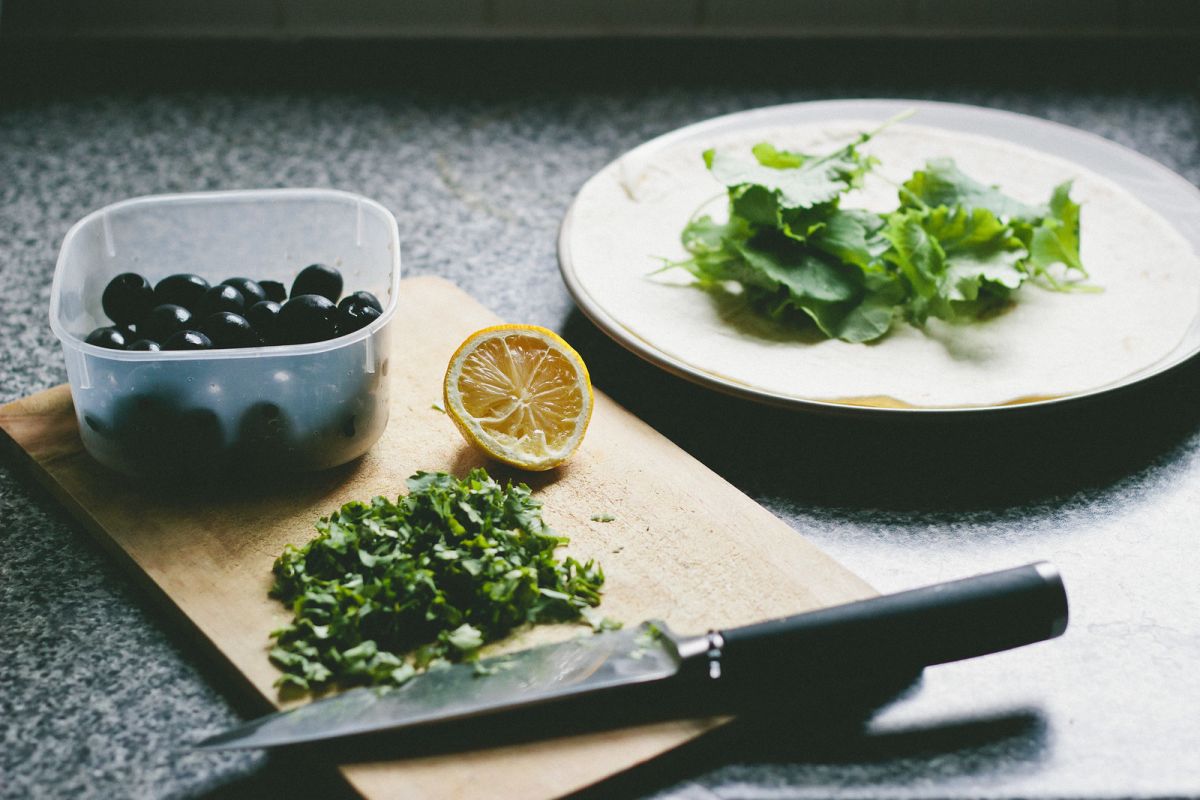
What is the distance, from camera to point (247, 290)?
100 cm

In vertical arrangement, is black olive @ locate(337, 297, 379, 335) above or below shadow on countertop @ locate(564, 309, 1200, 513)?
above

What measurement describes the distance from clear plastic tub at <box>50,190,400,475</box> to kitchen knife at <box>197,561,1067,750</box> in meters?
0.28

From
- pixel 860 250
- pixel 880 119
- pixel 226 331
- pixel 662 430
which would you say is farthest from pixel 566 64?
pixel 226 331

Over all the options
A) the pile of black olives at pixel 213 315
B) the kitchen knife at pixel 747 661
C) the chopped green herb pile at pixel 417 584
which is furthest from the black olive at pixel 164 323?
the kitchen knife at pixel 747 661

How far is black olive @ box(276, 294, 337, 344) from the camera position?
0.92 metres

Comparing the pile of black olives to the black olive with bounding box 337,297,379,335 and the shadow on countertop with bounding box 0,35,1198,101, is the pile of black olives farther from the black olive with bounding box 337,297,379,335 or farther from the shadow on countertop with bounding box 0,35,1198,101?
the shadow on countertop with bounding box 0,35,1198,101

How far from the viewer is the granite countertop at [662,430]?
73cm

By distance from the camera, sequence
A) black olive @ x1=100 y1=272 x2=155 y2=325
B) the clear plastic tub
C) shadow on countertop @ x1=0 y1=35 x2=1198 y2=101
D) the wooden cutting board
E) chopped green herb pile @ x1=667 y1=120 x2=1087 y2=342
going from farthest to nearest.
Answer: shadow on countertop @ x1=0 y1=35 x2=1198 y2=101, chopped green herb pile @ x1=667 y1=120 x2=1087 y2=342, black olive @ x1=100 y1=272 x2=155 y2=325, the clear plastic tub, the wooden cutting board

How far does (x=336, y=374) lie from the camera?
0.92 m

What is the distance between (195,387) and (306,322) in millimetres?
102

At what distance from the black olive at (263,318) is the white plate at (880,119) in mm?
320

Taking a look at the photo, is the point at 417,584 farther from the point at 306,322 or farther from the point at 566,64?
the point at 566,64

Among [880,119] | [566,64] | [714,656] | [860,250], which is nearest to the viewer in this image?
[714,656]

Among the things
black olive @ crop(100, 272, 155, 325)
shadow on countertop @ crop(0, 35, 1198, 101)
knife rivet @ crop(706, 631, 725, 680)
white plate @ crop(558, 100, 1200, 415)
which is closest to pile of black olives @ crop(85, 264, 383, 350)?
black olive @ crop(100, 272, 155, 325)
